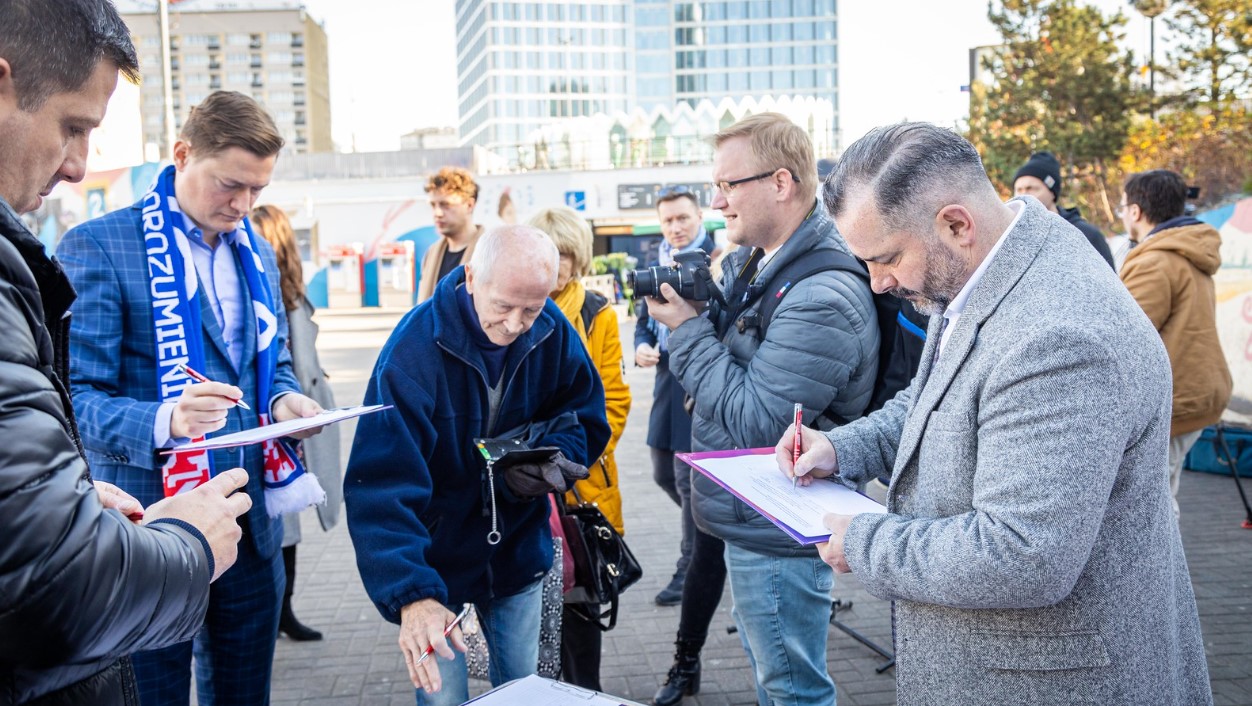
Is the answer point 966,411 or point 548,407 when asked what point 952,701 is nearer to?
point 966,411

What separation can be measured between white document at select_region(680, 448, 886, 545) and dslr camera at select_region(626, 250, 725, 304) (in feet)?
2.05

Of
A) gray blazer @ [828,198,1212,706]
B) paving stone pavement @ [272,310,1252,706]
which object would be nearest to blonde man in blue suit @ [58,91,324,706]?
paving stone pavement @ [272,310,1252,706]

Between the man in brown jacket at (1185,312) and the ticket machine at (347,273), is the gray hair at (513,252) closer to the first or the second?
the man in brown jacket at (1185,312)

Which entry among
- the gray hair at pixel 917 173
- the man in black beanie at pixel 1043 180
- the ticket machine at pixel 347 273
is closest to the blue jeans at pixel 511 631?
the gray hair at pixel 917 173

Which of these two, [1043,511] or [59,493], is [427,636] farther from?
[1043,511]

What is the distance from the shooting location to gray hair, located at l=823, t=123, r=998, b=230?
5.89 ft

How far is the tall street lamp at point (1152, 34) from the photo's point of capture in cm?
1427

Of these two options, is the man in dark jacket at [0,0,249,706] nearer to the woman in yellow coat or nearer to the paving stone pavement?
the woman in yellow coat

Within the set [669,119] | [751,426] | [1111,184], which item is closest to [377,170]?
[669,119]

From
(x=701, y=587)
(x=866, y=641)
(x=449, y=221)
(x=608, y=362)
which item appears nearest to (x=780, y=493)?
(x=701, y=587)

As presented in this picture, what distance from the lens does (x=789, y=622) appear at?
2887 mm

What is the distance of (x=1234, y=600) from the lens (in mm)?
5262

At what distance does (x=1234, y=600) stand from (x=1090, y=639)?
4418 mm

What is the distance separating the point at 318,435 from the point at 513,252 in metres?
2.44
